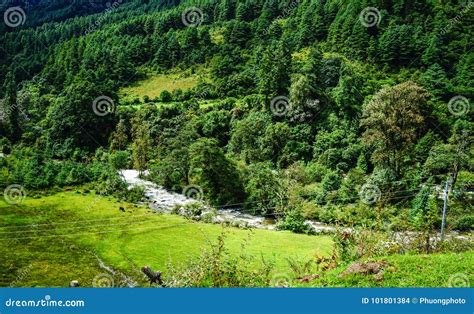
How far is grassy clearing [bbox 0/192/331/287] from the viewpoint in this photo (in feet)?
77.4

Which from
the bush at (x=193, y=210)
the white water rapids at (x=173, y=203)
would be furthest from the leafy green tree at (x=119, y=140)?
the bush at (x=193, y=210)

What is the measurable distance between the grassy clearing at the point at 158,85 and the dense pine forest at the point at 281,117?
24.3 inches

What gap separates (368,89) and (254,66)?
2216cm

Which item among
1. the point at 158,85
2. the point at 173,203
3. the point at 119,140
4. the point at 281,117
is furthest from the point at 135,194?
the point at 158,85

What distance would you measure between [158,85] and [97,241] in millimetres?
50488

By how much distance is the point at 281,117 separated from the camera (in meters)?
50.5

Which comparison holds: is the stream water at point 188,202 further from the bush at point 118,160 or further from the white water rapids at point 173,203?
the bush at point 118,160

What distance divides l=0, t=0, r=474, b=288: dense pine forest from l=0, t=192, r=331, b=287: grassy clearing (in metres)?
3.39

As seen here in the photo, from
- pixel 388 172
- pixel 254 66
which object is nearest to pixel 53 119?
pixel 254 66

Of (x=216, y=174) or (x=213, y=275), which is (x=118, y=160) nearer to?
(x=216, y=174)

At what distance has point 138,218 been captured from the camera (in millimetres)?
32844

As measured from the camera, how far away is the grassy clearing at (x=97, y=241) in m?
23.6

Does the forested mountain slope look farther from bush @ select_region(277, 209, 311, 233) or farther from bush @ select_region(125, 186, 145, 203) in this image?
bush @ select_region(125, 186, 145, 203)

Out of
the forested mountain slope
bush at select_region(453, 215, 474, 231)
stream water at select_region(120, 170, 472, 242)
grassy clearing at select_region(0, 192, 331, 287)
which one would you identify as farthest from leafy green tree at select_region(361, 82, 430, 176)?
grassy clearing at select_region(0, 192, 331, 287)
